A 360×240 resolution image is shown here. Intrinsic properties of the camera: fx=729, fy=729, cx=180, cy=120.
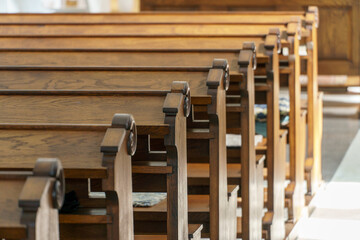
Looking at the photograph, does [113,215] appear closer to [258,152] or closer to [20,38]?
[258,152]

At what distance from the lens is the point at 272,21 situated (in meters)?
5.23

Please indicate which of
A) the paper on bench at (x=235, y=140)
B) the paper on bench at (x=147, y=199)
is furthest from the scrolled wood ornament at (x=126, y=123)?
the paper on bench at (x=235, y=140)

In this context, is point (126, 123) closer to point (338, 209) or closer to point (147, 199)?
point (147, 199)

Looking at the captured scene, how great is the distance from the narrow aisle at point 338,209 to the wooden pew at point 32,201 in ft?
9.93

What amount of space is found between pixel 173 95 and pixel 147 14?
3.54 meters

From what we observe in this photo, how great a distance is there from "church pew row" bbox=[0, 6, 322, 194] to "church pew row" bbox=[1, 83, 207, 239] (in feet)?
8.76

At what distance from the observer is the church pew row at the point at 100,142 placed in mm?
1960

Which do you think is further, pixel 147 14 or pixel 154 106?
pixel 147 14

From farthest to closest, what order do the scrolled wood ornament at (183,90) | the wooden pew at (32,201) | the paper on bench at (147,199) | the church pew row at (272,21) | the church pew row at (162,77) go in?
the church pew row at (272,21) < the paper on bench at (147,199) < the church pew row at (162,77) < the scrolled wood ornament at (183,90) < the wooden pew at (32,201)

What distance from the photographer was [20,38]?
4.60 metres

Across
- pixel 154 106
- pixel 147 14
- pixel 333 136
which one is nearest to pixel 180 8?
pixel 333 136

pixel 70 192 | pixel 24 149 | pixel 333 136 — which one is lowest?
pixel 333 136

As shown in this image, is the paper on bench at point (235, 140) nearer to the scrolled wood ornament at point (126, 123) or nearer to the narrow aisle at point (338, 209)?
the narrow aisle at point (338, 209)

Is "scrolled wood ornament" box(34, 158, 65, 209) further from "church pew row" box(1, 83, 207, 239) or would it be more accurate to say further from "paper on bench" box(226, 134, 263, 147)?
"paper on bench" box(226, 134, 263, 147)
